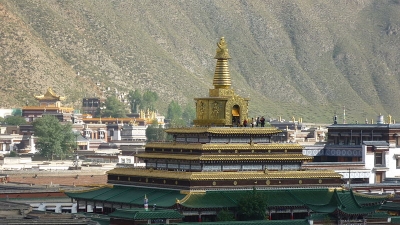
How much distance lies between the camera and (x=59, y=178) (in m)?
138

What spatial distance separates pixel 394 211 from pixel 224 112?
34.1 ft

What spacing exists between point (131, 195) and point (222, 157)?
5634mm

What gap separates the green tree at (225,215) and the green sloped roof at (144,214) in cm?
313

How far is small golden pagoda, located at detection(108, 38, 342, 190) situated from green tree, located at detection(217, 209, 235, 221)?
209cm

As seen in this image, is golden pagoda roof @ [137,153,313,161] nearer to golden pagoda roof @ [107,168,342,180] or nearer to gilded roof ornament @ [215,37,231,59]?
golden pagoda roof @ [107,168,342,180]

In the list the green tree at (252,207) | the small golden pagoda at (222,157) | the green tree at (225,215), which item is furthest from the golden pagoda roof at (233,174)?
the green tree at (225,215)

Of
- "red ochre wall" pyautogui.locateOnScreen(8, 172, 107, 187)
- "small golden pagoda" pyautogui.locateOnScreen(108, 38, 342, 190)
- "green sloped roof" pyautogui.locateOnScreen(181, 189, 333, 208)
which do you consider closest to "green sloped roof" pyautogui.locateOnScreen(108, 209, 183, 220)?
"green sloped roof" pyautogui.locateOnScreen(181, 189, 333, 208)

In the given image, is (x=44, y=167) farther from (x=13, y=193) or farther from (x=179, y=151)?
(x=179, y=151)

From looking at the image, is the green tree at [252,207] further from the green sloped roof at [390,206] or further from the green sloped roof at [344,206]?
the green sloped roof at [390,206]

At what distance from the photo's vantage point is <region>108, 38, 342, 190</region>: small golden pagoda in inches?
3593

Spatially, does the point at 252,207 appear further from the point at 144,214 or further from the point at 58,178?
the point at 58,178

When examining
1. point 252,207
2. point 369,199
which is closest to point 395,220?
point 369,199

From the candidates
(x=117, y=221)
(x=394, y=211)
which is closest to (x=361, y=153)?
(x=394, y=211)

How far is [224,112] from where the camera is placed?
3752 inches
